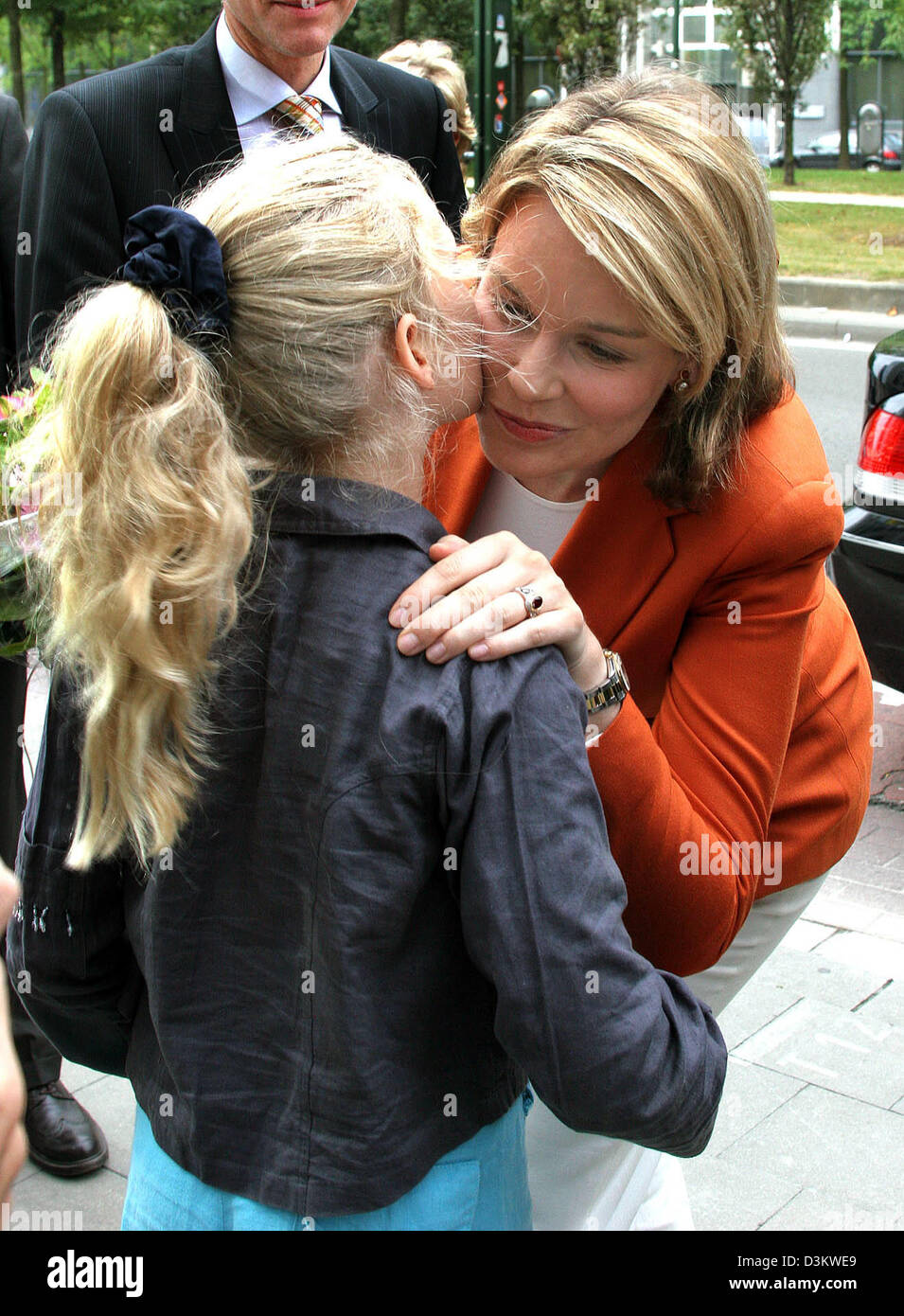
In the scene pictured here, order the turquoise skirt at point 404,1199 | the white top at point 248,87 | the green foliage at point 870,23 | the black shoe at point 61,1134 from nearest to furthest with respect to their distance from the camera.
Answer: the turquoise skirt at point 404,1199
the white top at point 248,87
the black shoe at point 61,1134
the green foliage at point 870,23

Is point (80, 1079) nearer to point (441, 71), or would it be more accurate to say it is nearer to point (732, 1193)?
point (732, 1193)

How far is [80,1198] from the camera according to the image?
283 cm

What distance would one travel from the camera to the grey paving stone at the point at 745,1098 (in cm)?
304

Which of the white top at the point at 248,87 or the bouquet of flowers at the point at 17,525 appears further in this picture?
the white top at the point at 248,87

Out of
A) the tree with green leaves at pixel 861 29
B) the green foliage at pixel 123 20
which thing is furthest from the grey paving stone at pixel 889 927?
the tree with green leaves at pixel 861 29

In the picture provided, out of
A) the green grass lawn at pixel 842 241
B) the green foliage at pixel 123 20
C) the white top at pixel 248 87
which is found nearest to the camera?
the white top at pixel 248 87

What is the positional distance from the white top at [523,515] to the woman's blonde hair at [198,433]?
73 centimetres

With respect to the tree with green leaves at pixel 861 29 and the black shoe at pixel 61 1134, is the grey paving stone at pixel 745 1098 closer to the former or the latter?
the black shoe at pixel 61 1134

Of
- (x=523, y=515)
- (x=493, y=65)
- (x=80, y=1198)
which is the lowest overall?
(x=80, y=1198)

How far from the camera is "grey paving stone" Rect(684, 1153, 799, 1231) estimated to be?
2775 millimetres

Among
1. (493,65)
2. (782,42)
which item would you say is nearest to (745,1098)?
(493,65)

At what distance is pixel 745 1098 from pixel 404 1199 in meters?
1.96
